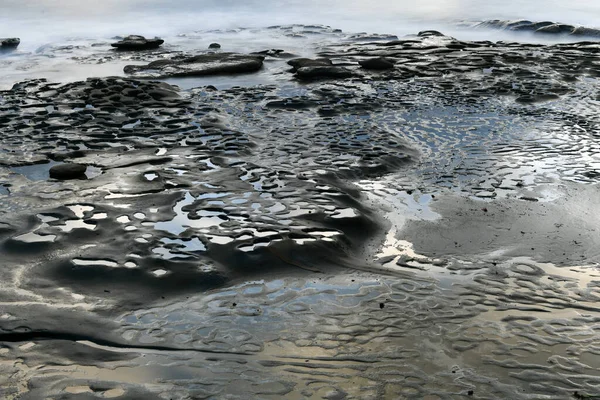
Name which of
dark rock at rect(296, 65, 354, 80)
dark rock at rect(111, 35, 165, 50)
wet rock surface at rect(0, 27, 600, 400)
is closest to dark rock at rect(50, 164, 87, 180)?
wet rock surface at rect(0, 27, 600, 400)

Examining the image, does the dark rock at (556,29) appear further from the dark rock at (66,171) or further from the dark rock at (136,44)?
the dark rock at (66,171)

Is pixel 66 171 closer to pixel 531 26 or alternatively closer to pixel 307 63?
pixel 307 63

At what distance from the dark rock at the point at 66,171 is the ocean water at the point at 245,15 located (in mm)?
11237

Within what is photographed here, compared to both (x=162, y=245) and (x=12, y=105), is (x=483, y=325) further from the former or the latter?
(x=12, y=105)

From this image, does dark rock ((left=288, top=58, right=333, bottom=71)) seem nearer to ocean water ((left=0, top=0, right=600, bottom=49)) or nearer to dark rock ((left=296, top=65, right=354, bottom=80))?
dark rock ((left=296, top=65, right=354, bottom=80))

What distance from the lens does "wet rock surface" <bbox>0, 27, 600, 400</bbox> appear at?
3357mm

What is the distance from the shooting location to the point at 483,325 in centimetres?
376

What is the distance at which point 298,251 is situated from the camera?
15.0ft

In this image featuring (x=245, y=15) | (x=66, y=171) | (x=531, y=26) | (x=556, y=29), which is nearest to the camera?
(x=66, y=171)

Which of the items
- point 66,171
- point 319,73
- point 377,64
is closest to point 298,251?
point 66,171

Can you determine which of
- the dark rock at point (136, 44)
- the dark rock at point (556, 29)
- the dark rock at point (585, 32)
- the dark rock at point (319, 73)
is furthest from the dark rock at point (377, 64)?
the dark rock at point (585, 32)

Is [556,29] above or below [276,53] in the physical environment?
above

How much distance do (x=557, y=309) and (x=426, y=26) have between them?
18.4 m

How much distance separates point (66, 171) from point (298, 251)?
2575mm
